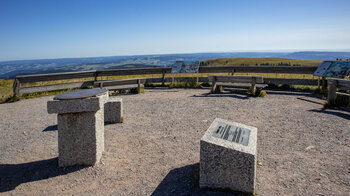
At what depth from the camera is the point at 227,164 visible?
118 inches

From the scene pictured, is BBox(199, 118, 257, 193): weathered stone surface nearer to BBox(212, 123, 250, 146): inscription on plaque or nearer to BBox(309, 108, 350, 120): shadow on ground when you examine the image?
BBox(212, 123, 250, 146): inscription on plaque

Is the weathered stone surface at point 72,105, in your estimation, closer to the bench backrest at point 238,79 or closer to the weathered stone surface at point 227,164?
the weathered stone surface at point 227,164

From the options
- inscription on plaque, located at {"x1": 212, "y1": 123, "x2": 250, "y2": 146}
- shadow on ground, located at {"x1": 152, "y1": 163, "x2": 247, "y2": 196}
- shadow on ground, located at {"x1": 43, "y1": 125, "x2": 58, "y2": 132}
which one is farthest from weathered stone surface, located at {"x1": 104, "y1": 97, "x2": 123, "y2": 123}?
inscription on plaque, located at {"x1": 212, "y1": 123, "x2": 250, "y2": 146}

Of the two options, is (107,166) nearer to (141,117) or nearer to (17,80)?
(141,117)

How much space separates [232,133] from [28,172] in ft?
11.5

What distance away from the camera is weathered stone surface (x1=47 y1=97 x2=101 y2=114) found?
3.58 meters

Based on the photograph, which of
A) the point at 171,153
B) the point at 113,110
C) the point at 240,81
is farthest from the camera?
the point at 240,81

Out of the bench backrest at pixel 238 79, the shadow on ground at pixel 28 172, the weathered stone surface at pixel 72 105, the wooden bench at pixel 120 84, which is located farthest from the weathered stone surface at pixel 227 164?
the wooden bench at pixel 120 84

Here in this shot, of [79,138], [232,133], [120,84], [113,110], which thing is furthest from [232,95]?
[79,138]

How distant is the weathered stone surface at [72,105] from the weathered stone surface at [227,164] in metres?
1.88

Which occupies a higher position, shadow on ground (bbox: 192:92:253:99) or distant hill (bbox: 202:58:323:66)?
distant hill (bbox: 202:58:323:66)

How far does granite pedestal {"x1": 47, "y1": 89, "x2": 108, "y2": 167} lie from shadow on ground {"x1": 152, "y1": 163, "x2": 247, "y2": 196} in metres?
1.37

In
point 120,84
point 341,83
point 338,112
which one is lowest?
point 338,112

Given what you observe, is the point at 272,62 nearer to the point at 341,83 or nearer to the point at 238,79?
the point at 238,79
